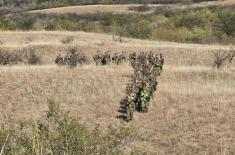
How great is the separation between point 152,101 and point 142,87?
39.6 inches

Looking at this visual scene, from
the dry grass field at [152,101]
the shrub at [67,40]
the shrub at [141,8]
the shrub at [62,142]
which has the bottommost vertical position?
the dry grass field at [152,101]

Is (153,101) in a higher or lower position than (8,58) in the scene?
lower

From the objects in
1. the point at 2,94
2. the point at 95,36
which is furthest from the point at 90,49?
the point at 2,94

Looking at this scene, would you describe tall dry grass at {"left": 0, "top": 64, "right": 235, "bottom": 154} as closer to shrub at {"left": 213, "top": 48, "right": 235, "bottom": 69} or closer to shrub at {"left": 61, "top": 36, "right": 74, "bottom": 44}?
shrub at {"left": 213, "top": 48, "right": 235, "bottom": 69}

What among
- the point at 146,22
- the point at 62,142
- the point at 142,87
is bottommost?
the point at 142,87

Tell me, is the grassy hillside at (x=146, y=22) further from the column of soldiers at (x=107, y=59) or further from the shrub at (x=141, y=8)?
the column of soldiers at (x=107, y=59)

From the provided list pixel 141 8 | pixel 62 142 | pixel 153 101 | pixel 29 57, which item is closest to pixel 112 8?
pixel 141 8

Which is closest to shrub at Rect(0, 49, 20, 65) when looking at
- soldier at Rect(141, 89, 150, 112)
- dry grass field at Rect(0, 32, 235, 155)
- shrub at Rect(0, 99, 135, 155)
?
dry grass field at Rect(0, 32, 235, 155)

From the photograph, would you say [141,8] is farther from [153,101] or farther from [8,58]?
[153,101]

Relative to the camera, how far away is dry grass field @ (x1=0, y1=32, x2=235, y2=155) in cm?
2523

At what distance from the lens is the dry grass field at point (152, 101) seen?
25234 mm

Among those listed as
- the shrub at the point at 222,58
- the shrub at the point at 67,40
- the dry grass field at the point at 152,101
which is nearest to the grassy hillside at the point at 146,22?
the shrub at the point at 222,58

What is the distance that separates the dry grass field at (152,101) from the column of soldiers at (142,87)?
48 centimetres

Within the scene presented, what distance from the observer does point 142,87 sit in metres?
30.0
